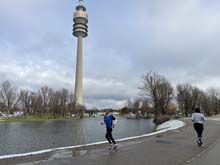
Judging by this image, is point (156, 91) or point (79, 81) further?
point (79, 81)

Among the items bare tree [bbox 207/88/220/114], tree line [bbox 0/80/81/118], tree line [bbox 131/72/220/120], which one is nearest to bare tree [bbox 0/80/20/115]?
tree line [bbox 0/80/81/118]

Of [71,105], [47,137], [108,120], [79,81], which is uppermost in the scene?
[79,81]

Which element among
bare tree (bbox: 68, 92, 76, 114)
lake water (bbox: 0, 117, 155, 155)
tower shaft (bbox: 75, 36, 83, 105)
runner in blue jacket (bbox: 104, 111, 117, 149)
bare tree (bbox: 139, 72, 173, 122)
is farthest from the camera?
tower shaft (bbox: 75, 36, 83, 105)

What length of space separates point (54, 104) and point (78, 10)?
3650 inches

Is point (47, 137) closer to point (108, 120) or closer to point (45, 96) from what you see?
point (108, 120)

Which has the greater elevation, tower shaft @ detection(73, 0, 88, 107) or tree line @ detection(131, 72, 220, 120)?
tower shaft @ detection(73, 0, 88, 107)

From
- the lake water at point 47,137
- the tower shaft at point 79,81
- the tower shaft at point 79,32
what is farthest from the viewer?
the tower shaft at point 79,32

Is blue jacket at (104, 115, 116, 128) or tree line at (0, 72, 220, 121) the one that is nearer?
blue jacket at (104, 115, 116, 128)

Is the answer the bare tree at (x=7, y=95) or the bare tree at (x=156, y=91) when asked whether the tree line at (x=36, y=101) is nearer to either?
the bare tree at (x=7, y=95)

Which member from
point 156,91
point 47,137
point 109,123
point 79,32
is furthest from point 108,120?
point 79,32

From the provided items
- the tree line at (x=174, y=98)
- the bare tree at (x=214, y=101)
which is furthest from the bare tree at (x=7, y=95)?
the bare tree at (x=214, y=101)

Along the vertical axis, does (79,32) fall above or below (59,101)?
above

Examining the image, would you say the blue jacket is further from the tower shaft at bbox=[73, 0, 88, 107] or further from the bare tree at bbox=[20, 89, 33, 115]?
the tower shaft at bbox=[73, 0, 88, 107]

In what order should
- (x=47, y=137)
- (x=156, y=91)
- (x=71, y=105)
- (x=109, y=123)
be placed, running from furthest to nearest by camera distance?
(x=71, y=105), (x=156, y=91), (x=47, y=137), (x=109, y=123)
